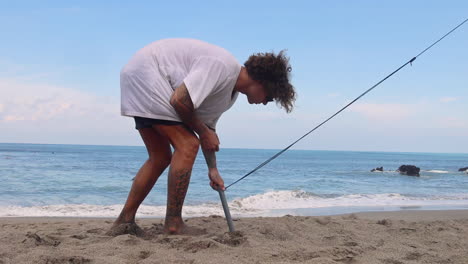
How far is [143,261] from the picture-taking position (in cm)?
236

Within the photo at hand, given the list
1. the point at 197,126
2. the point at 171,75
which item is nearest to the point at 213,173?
the point at 197,126

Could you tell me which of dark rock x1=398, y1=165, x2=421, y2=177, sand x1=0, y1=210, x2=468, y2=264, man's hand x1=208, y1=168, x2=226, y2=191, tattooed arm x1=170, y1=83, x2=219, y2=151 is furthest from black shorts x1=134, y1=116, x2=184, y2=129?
dark rock x1=398, y1=165, x2=421, y2=177

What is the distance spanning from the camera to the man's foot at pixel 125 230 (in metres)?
3.11

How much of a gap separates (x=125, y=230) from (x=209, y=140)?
2.92 feet

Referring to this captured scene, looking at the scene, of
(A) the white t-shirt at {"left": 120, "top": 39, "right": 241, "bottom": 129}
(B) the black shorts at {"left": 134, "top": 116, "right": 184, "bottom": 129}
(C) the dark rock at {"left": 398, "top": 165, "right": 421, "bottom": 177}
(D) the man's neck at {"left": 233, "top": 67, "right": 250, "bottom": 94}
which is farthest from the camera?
(C) the dark rock at {"left": 398, "top": 165, "right": 421, "bottom": 177}

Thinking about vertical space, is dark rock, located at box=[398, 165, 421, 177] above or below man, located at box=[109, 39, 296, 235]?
below

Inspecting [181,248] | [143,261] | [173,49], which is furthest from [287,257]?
[173,49]

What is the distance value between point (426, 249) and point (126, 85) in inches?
93.8

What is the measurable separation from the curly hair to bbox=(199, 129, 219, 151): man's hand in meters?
0.49

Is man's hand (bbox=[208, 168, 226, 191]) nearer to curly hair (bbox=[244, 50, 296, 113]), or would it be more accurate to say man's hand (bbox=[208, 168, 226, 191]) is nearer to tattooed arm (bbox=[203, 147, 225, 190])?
tattooed arm (bbox=[203, 147, 225, 190])

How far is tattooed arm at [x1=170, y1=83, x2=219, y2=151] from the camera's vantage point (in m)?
2.76

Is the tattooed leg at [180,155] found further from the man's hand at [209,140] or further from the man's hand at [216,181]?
the man's hand at [216,181]

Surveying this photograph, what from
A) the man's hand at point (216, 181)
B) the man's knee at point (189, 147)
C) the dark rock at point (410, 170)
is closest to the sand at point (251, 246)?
the man's hand at point (216, 181)

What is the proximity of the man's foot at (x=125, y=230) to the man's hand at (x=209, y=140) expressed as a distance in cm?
79
